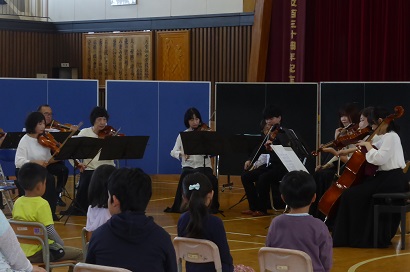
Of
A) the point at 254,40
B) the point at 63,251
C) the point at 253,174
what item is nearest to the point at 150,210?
the point at 253,174

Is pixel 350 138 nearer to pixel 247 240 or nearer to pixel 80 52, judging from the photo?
pixel 247 240

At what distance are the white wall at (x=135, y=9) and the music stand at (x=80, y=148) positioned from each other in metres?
5.13

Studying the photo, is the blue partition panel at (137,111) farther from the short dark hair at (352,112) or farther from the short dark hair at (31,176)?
the short dark hair at (31,176)

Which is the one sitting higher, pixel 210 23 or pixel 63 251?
pixel 210 23

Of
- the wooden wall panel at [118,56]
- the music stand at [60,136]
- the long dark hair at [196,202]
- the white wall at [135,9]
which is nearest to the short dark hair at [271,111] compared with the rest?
the music stand at [60,136]

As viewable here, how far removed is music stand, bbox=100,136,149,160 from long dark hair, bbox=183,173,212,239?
4736 millimetres

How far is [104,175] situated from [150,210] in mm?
5920

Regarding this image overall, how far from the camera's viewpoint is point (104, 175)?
5.17 meters

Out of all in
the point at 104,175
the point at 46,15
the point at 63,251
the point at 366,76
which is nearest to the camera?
the point at 104,175

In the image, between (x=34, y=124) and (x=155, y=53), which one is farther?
(x=155, y=53)

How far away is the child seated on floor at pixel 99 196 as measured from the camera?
17.0ft

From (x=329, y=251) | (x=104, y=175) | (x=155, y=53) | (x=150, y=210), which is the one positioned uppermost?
(x=155, y=53)

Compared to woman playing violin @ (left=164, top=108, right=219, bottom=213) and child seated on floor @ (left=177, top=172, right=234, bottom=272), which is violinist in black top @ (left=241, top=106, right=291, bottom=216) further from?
child seated on floor @ (left=177, top=172, right=234, bottom=272)

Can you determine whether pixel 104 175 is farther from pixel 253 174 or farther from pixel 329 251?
pixel 253 174
